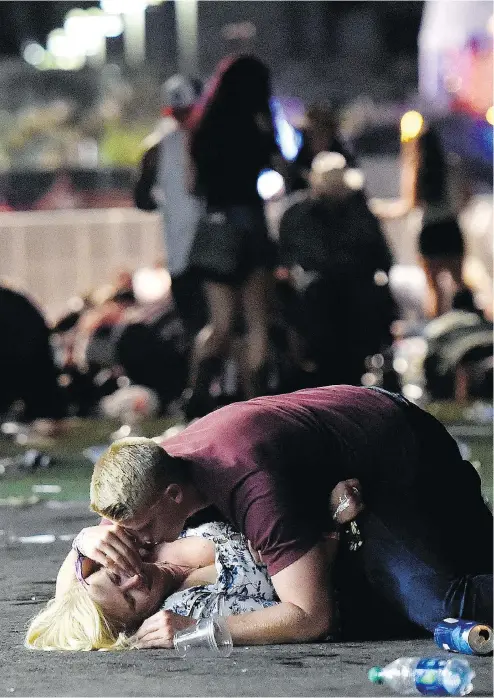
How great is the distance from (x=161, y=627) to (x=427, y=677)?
78 centimetres

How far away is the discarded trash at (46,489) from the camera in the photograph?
6.67 meters

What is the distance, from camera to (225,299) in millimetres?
7859

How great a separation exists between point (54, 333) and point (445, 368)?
247 cm

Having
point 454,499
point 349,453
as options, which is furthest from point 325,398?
point 454,499

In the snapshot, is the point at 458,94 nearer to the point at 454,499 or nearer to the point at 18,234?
the point at 18,234

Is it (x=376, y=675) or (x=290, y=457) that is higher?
(x=290, y=457)

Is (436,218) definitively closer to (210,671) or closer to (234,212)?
(234,212)

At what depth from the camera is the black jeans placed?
13.1 ft

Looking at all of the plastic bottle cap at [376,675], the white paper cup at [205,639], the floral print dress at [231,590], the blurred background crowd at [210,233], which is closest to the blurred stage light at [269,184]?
the blurred background crowd at [210,233]

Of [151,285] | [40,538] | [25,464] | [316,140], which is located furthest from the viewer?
[151,285]

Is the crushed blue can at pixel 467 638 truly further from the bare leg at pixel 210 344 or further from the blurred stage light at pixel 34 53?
the blurred stage light at pixel 34 53

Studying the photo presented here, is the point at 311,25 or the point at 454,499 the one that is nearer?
the point at 454,499

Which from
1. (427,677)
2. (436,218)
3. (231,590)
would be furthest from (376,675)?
(436,218)

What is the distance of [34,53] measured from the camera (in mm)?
13945
